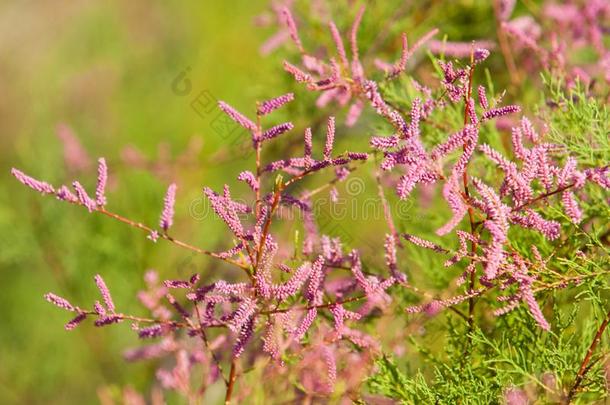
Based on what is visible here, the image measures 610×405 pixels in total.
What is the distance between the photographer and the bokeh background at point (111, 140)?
1946 mm

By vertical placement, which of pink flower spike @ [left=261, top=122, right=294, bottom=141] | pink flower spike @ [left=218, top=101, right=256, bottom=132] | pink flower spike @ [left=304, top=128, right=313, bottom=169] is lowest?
pink flower spike @ [left=304, top=128, right=313, bottom=169]

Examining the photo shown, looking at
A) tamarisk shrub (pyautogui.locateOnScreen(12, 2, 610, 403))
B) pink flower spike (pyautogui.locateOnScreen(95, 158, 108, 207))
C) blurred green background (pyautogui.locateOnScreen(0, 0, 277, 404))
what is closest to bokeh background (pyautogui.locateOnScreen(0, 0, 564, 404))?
blurred green background (pyautogui.locateOnScreen(0, 0, 277, 404))

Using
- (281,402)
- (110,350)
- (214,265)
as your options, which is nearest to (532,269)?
(281,402)

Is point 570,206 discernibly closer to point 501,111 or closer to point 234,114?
point 501,111

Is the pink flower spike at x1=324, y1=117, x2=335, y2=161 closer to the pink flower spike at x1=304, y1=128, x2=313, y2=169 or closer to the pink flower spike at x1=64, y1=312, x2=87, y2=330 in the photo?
the pink flower spike at x1=304, y1=128, x2=313, y2=169

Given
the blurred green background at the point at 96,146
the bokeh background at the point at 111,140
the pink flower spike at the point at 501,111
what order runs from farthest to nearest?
the blurred green background at the point at 96,146
the bokeh background at the point at 111,140
the pink flower spike at the point at 501,111

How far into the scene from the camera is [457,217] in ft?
2.02

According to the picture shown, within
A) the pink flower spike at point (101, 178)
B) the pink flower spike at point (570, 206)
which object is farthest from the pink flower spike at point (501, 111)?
the pink flower spike at point (101, 178)

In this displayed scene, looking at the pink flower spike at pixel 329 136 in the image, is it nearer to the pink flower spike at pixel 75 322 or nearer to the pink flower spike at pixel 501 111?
the pink flower spike at pixel 501 111

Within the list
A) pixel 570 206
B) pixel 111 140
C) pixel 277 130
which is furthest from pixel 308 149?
pixel 111 140

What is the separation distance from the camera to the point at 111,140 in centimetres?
343

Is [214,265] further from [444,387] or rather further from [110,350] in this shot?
[110,350]

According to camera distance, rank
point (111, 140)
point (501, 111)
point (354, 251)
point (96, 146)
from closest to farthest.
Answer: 1. point (501, 111)
2. point (354, 251)
3. point (96, 146)
4. point (111, 140)

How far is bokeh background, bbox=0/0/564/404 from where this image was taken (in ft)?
6.39
